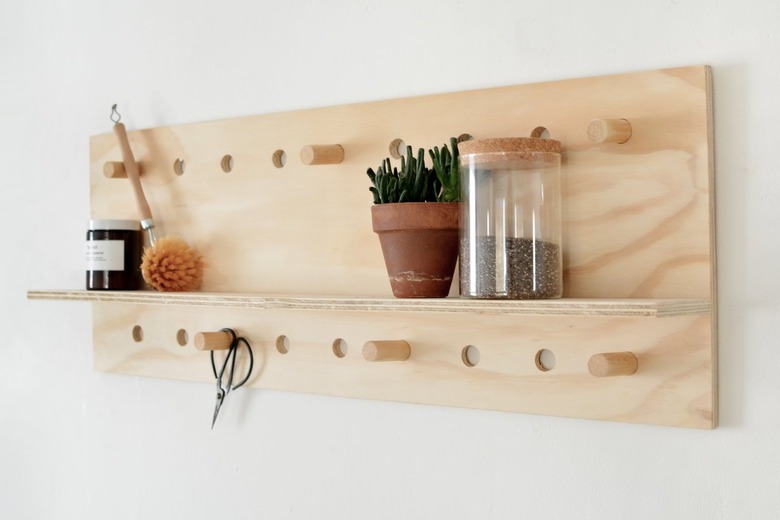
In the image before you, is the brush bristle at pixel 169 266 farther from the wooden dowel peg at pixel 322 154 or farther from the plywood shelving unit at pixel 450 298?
the wooden dowel peg at pixel 322 154

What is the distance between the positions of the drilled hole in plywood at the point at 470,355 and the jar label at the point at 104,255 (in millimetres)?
445

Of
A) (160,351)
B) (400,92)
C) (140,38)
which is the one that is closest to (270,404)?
(160,351)

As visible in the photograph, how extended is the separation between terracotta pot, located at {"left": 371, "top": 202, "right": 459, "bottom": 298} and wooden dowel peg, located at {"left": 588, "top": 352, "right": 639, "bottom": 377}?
0.51 ft

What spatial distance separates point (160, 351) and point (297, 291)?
240 millimetres

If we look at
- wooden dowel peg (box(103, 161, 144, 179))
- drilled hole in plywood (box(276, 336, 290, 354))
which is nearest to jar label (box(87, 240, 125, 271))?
wooden dowel peg (box(103, 161, 144, 179))

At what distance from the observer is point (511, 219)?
813 millimetres

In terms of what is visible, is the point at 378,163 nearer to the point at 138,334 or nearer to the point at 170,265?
the point at 170,265

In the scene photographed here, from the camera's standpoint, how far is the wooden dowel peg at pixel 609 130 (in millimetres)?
784

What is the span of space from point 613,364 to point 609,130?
19 centimetres

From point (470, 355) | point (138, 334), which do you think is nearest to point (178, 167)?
point (138, 334)

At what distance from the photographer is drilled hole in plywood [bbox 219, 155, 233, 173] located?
1.09 m

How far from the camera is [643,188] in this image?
81 cm

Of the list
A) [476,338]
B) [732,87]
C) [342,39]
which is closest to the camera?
[732,87]

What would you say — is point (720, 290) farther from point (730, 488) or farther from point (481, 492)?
point (481, 492)
